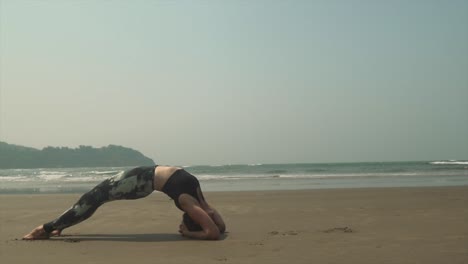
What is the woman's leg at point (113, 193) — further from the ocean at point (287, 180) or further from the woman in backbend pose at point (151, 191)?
the ocean at point (287, 180)

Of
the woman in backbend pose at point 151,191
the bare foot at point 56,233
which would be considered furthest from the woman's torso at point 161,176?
the bare foot at point 56,233

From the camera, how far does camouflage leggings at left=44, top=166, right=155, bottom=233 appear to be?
6.34 meters

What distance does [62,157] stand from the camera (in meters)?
90.9

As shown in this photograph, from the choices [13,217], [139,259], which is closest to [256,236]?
[139,259]

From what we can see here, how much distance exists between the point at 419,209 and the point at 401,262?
522cm

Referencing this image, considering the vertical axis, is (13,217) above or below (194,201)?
below

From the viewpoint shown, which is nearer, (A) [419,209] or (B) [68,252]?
(B) [68,252]

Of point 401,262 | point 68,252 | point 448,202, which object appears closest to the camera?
point 401,262

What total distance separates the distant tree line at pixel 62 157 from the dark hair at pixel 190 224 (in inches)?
3399

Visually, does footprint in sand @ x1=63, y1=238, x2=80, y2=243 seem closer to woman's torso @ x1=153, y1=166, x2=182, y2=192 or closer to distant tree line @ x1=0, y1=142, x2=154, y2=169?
→ woman's torso @ x1=153, y1=166, x2=182, y2=192

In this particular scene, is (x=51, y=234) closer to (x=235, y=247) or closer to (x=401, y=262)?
(x=235, y=247)

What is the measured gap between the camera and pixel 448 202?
1048cm

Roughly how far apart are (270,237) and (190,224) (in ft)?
3.78

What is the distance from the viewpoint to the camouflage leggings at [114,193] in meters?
6.34
